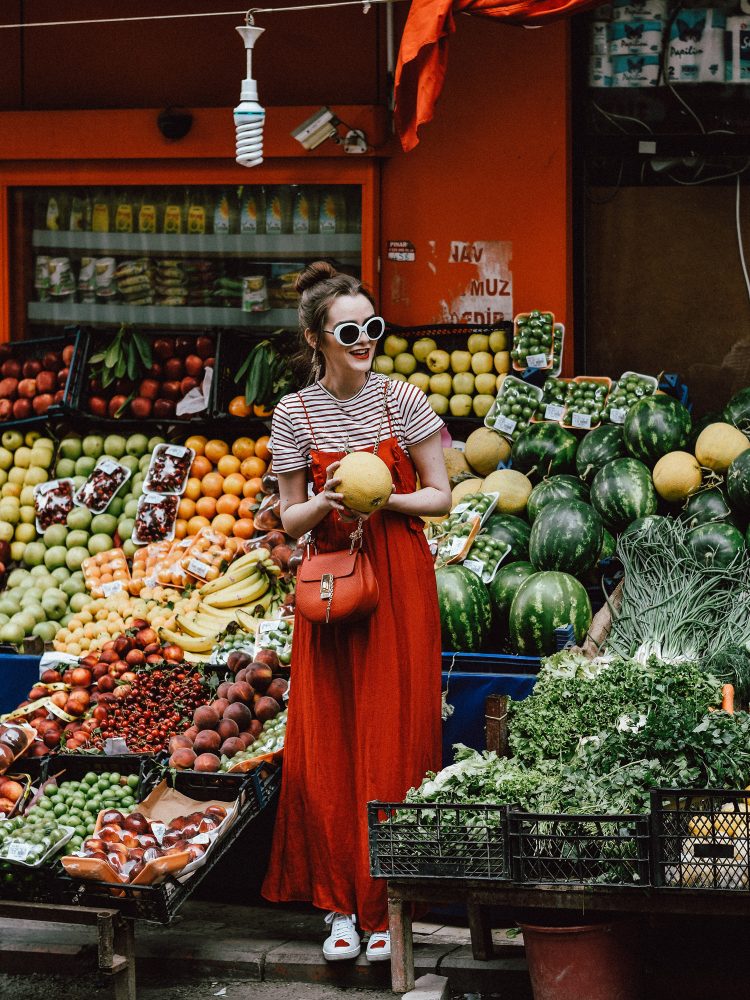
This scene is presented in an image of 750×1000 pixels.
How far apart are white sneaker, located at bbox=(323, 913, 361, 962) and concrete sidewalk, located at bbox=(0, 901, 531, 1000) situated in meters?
0.06

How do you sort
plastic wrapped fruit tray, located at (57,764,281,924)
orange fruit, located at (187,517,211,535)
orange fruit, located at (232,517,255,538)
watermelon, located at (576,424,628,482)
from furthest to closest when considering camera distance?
orange fruit, located at (187,517,211,535), orange fruit, located at (232,517,255,538), watermelon, located at (576,424,628,482), plastic wrapped fruit tray, located at (57,764,281,924)

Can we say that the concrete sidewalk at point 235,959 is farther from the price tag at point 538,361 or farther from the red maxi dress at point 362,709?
the price tag at point 538,361

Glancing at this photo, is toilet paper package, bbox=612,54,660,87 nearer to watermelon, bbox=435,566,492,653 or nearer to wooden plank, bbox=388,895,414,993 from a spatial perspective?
watermelon, bbox=435,566,492,653

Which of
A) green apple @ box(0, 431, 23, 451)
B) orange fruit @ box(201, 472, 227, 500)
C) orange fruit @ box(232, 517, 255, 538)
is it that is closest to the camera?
orange fruit @ box(232, 517, 255, 538)

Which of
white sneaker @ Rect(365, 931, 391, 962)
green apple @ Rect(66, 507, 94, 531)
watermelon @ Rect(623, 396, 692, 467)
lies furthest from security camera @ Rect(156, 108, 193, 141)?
white sneaker @ Rect(365, 931, 391, 962)

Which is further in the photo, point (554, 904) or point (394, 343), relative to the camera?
point (394, 343)

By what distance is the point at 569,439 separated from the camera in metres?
6.42

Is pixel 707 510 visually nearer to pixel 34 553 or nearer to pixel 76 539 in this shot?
pixel 76 539

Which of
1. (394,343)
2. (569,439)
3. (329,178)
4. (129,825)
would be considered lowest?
(129,825)

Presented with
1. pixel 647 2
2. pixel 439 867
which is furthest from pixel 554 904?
pixel 647 2

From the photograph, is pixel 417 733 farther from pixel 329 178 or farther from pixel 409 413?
pixel 329 178

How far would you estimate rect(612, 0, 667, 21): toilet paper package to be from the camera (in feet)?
23.5

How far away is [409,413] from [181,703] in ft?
5.60

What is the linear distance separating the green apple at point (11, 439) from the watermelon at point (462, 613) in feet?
10.6
